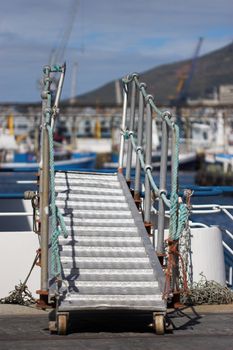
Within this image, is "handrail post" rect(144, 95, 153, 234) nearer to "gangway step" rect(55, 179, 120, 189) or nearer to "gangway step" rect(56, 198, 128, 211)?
"gangway step" rect(56, 198, 128, 211)

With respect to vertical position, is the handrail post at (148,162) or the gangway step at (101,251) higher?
the handrail post at (148,162)

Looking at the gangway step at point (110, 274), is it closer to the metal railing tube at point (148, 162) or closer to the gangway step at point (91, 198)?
the metal railing tube at point (148, 162)

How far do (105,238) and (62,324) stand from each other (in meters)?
1.94

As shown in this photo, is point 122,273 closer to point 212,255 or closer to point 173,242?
point 173,242

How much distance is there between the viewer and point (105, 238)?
36.5 ft

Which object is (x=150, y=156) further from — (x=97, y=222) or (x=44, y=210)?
(x=44, y=210)

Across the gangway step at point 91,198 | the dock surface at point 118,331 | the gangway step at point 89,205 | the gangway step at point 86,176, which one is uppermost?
the gangway step at point 86,176

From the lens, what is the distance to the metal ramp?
9742mm

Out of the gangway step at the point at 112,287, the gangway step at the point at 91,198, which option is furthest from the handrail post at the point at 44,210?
the gangway step at the point at 91,198

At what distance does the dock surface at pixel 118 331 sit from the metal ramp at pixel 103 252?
27 cm

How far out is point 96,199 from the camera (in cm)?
1209

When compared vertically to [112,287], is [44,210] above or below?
above

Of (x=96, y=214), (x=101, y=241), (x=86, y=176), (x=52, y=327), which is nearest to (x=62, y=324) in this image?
(x=52, y=327)

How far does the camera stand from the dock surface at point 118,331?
Result: 356 inches
